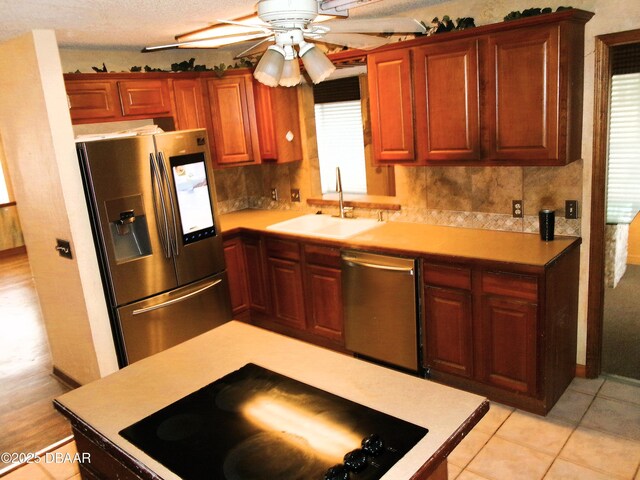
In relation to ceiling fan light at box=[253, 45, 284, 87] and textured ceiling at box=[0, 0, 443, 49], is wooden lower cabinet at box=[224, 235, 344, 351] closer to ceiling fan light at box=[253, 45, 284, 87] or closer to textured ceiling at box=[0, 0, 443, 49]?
textured ceiling at box=[0, 0, 443, 49]

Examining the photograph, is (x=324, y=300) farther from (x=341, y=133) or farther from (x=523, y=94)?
(x=523, y=94)

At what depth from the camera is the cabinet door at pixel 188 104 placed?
415 centimetres

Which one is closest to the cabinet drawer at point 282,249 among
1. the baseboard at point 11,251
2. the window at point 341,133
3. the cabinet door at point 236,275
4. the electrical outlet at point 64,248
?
the cabinet door at point 236,275

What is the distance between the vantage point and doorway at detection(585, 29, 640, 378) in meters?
2.92

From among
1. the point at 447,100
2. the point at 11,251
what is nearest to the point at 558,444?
the point at 447,100

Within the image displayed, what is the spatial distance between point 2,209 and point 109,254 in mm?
5772

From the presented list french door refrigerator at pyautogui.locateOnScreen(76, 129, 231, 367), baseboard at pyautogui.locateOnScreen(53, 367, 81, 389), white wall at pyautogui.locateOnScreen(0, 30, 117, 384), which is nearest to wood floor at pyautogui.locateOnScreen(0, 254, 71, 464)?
baseboard at pyautogui.locateOnScreen(53, 367, 81, 389)

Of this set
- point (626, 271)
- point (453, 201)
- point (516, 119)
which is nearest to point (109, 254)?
point (453, 201)

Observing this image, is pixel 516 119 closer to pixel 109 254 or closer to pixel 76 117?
pixel 109 254

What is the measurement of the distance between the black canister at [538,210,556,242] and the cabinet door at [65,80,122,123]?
9.80ft

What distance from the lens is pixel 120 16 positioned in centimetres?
289

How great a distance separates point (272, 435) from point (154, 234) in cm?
233

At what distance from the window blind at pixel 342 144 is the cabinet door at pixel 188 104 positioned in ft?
3.21

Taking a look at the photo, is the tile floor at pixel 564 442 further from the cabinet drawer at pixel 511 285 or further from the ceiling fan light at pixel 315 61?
the ceiling fan light at pixel 315 61
